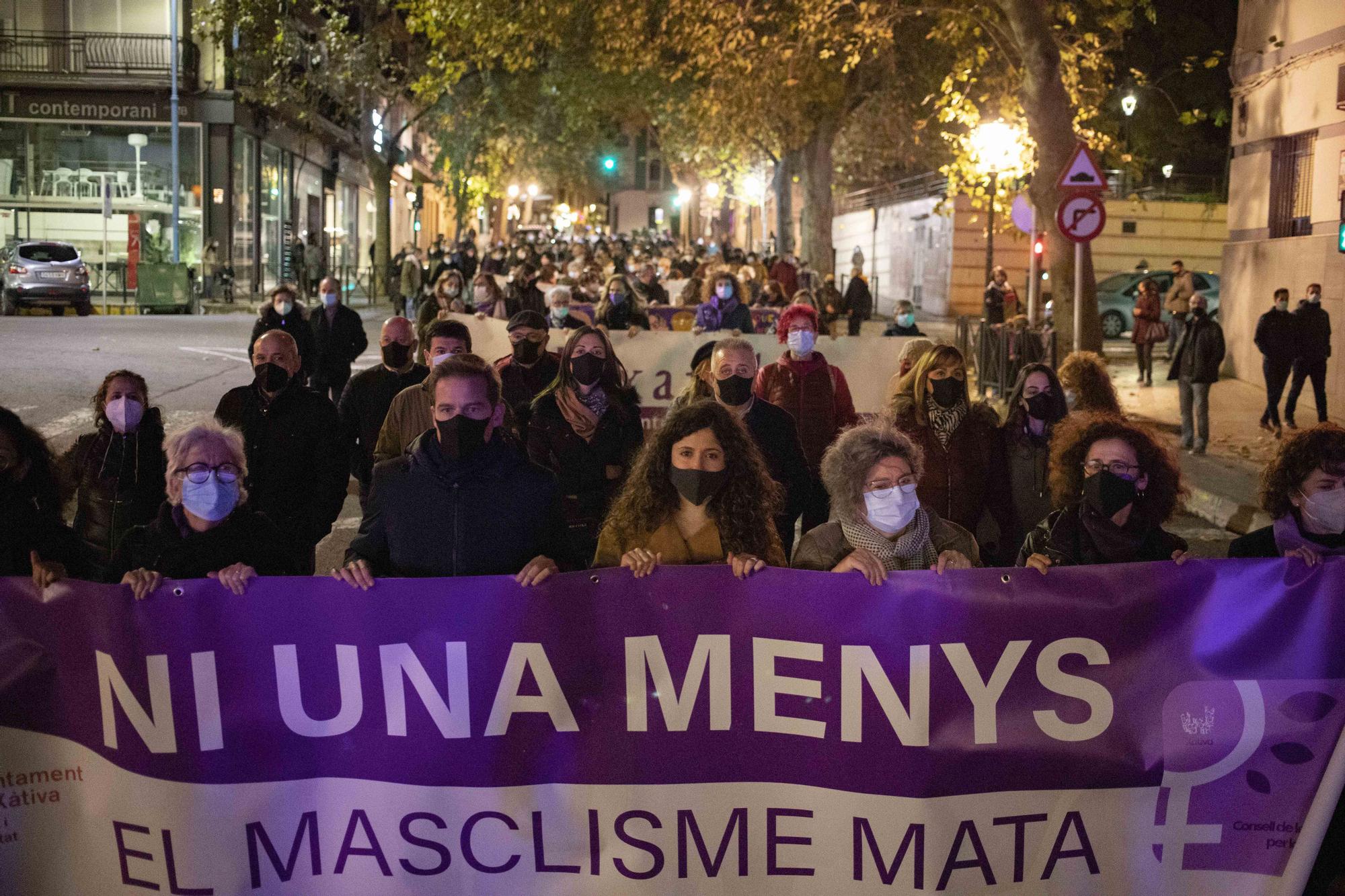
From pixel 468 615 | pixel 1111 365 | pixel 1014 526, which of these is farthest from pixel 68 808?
pixel 1111 365

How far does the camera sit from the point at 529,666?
4562mm

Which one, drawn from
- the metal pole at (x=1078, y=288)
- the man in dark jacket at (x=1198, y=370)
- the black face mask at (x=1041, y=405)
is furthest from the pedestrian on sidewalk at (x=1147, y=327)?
the black face mask at (x=1041, y=405)

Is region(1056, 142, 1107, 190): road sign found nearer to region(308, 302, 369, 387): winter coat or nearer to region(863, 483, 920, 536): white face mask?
region(308, 302, 369, 387): winter coat

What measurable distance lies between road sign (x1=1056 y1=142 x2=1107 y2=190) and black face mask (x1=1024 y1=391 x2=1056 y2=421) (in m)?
8.57

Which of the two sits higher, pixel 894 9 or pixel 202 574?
pixel 894 9

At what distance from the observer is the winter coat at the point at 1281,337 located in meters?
17.3

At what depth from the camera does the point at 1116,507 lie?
16.7ft

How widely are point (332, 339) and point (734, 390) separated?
6.77 meters

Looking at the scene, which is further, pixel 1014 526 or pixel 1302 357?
pixel 1302 357

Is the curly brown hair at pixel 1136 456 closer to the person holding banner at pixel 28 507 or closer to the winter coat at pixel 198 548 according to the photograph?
the winter coat at pixel 198 548

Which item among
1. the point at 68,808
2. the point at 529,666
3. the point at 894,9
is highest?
the point at 894,9

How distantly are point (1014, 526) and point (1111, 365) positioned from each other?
72.1ft

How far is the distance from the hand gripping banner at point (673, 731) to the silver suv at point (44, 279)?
99.3 feet

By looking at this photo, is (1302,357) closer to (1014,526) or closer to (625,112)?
(1014,526)
